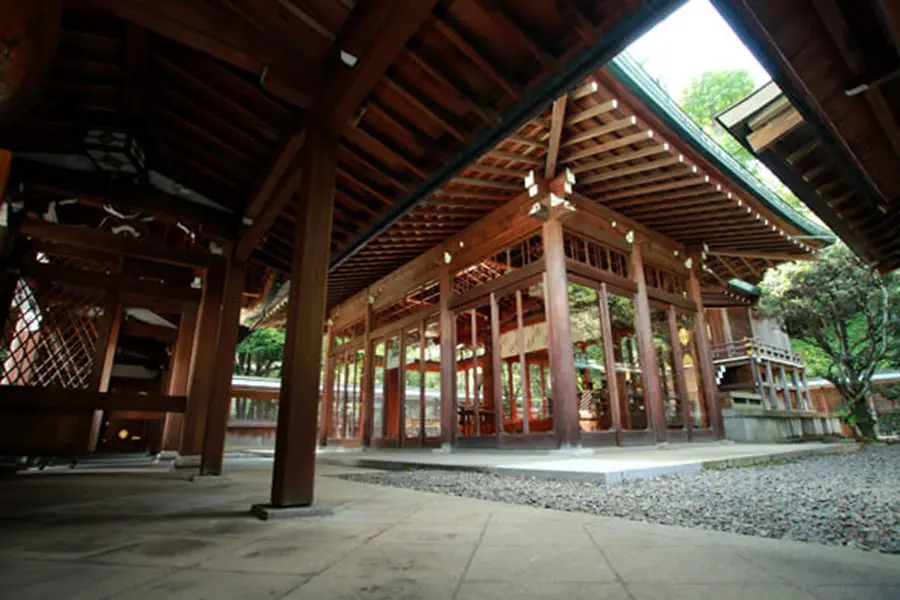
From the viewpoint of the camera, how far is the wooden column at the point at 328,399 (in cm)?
1043

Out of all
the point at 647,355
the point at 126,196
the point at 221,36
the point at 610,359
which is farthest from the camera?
the point at 647,355

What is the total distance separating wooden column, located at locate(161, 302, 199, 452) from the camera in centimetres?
527

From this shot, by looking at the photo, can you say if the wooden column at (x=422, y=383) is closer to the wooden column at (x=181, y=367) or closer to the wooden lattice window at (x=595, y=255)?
the wooden lattice window at (x=595, y=255)

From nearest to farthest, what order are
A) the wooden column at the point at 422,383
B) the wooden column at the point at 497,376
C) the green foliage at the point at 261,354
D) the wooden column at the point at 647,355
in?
the wooden column at the point at 497,376 < the wooden column at the point at 647,355 < the wooden column at the point at 422,383 < the green foliage at the point at 261,354

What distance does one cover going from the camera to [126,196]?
131 inches

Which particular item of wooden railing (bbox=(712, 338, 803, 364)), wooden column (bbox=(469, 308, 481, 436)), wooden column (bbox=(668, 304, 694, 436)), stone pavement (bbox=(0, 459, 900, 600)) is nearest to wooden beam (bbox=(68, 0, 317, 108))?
stone pavement (bbox=(0, 459, 900, 600))

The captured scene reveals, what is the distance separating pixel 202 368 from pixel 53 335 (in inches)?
94.9

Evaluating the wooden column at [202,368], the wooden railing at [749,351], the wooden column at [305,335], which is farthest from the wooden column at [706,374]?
the wooden column at [202,368]

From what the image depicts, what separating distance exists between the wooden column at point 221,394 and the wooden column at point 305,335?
1.59 metres

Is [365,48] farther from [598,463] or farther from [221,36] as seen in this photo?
[598,463]

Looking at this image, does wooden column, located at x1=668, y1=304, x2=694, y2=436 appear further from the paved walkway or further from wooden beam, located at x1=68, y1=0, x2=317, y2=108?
wooden beam, located at x1=68, y1=0, x2=317, y2=108

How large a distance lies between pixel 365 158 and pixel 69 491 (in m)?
2.88

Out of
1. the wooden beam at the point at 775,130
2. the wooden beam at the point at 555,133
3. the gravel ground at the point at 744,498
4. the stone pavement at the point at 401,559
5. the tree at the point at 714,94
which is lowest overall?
the gravel ground at the point at 744,498

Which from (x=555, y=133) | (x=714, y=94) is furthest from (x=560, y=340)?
(x=714, y=94)
